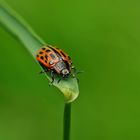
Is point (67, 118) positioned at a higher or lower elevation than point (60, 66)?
lower

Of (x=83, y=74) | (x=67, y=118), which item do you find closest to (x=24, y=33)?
(x=67, y=118)

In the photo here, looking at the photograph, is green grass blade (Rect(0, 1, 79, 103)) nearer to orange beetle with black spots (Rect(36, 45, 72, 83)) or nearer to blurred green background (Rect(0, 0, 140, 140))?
orange beetle with black spots (Rect(36, 45, 72, 83))

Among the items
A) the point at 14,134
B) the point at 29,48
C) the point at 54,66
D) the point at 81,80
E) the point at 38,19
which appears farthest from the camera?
the point at 38,19

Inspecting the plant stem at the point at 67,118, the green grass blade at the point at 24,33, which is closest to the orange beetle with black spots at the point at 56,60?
the green grass blade at the point at 24,33

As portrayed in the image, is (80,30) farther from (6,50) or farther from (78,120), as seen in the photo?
(78,120)

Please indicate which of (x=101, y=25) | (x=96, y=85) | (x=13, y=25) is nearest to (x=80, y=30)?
(x=101, y=25)

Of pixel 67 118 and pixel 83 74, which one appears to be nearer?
pixel 67 118

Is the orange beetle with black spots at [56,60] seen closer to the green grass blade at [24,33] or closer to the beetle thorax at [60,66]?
the beetle thorax at [60,66]

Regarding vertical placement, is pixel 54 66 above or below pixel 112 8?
below

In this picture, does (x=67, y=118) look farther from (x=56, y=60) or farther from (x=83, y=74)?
(x=83, y=74)
